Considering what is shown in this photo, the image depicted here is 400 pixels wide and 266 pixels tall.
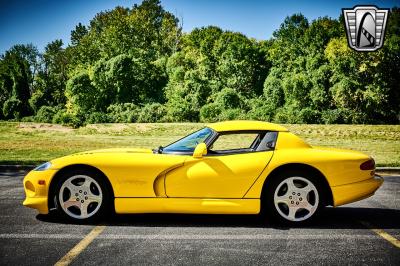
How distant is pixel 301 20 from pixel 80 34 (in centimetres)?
3151

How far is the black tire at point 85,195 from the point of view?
491 centimetres

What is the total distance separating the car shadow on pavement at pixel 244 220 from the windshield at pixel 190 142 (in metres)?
0.87

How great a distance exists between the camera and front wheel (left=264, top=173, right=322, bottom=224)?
4.90m

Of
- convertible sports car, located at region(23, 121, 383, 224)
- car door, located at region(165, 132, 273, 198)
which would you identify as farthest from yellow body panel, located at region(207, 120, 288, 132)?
car door, located at region(165, 132, 273, 198)

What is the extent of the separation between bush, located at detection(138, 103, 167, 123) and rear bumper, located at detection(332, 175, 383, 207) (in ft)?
90.6

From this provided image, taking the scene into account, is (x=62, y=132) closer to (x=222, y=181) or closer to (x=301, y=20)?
(x=222, y=181)

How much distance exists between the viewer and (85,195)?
4926 mm

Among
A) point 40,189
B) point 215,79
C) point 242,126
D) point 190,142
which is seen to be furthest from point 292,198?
point 215,79

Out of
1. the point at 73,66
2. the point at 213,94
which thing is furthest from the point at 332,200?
the point at 73,66

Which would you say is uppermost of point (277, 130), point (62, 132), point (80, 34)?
point (80, 34)

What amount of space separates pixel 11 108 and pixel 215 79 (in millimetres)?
21790

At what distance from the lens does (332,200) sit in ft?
→ 16.3

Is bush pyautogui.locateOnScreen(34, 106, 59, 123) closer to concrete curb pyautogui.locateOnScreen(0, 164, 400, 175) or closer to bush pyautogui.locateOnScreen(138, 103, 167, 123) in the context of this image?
bush pyautogui.locateOnScreen(138, 103, 167, 123)

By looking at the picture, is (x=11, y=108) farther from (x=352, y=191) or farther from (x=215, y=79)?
(x=352, y=191)
